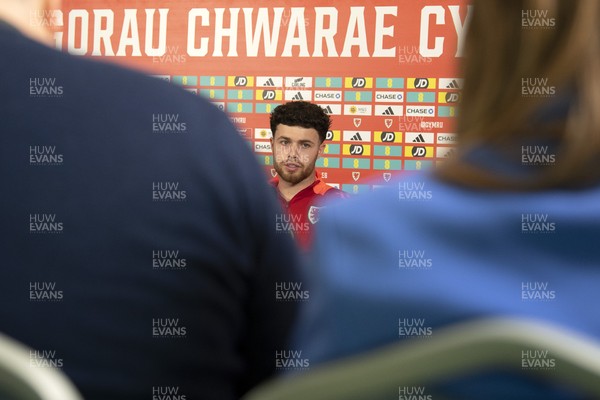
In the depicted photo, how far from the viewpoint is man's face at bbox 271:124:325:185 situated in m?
3.32

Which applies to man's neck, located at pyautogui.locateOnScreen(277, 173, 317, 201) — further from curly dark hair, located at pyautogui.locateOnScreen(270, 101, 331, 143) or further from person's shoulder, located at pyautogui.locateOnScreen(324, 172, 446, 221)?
person's shoulder, located at pyautogui.locateOnScreen(324, 172, 446, 221)

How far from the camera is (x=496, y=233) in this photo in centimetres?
40

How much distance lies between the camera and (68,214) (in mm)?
629

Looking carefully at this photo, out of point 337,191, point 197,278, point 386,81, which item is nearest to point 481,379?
point 197,278

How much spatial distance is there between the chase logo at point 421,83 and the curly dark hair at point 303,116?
1.41ft

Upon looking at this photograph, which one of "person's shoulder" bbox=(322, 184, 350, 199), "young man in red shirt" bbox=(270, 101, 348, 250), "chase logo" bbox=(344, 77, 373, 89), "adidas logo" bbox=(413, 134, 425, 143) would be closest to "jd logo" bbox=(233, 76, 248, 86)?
"young man in red shirt" bbox=(270, 101, 348, 250)

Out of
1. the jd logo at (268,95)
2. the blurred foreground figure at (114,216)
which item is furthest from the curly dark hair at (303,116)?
the blurred foreground figure at (114,216)

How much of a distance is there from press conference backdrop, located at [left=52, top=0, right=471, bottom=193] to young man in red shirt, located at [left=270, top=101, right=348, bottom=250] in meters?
0.10

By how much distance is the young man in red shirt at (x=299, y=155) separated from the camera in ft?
10.6

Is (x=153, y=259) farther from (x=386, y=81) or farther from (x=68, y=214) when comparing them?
(x=386, y=81)

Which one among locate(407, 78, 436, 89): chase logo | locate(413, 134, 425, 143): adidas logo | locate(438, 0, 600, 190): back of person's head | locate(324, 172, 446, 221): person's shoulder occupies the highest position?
locate(407, 78, 436, 89): chase logo

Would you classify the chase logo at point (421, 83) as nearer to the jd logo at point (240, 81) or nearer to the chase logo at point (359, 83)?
the chase logo at point (359, 83)

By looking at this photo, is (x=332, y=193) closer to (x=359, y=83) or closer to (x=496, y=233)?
(x=359, y=83)

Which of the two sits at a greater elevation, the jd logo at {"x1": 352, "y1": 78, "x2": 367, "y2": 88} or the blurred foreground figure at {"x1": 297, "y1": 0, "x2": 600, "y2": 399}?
the jd logo at {"x1": 352, "y1": 78, "x2": 367, "y2": 88}
